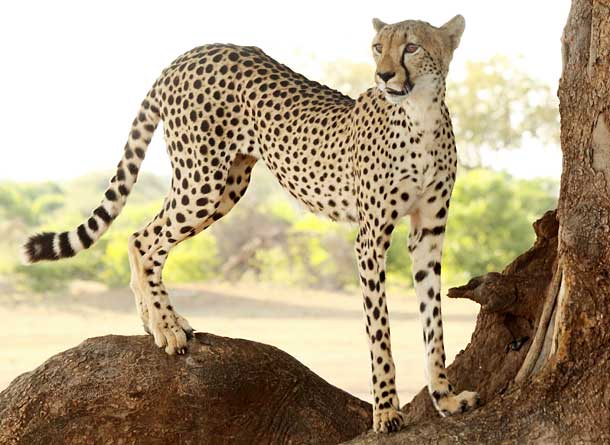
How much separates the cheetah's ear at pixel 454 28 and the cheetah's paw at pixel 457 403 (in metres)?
1.17

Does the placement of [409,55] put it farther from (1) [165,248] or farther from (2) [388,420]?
(1) [165,248]

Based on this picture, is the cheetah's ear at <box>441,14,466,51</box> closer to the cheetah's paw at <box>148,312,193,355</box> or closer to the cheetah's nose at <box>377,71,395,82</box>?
the cheetah's nose at <box>377,71,395,82</box>

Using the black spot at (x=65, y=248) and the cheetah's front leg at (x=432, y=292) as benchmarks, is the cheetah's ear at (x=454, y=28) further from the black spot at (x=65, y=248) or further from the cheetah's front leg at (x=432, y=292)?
the black spot at (x=65, y=248)

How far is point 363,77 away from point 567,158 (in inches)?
716

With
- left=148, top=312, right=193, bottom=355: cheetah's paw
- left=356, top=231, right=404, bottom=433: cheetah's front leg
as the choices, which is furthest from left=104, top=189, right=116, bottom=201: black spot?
left=356, top=231, right=404, bottom=433: cheetah's front leg

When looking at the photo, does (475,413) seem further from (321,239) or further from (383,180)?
(321,239)

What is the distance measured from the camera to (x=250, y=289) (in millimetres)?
13555

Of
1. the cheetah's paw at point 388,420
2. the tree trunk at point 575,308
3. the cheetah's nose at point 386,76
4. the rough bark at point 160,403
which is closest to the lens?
the tree trunk at point 575,308

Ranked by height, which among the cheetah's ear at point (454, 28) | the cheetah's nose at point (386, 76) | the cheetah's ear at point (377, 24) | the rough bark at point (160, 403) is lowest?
the rough bark at point (160, 403)

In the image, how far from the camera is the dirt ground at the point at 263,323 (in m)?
9.84

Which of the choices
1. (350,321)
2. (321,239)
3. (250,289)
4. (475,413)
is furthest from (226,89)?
(321,239)

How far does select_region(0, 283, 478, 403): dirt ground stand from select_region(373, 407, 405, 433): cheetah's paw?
16.7 ft

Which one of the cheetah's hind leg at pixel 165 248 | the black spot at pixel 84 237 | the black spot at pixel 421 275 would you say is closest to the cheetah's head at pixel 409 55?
the black spot at pixel 421 275

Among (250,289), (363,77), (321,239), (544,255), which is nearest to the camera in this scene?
(544,255)
